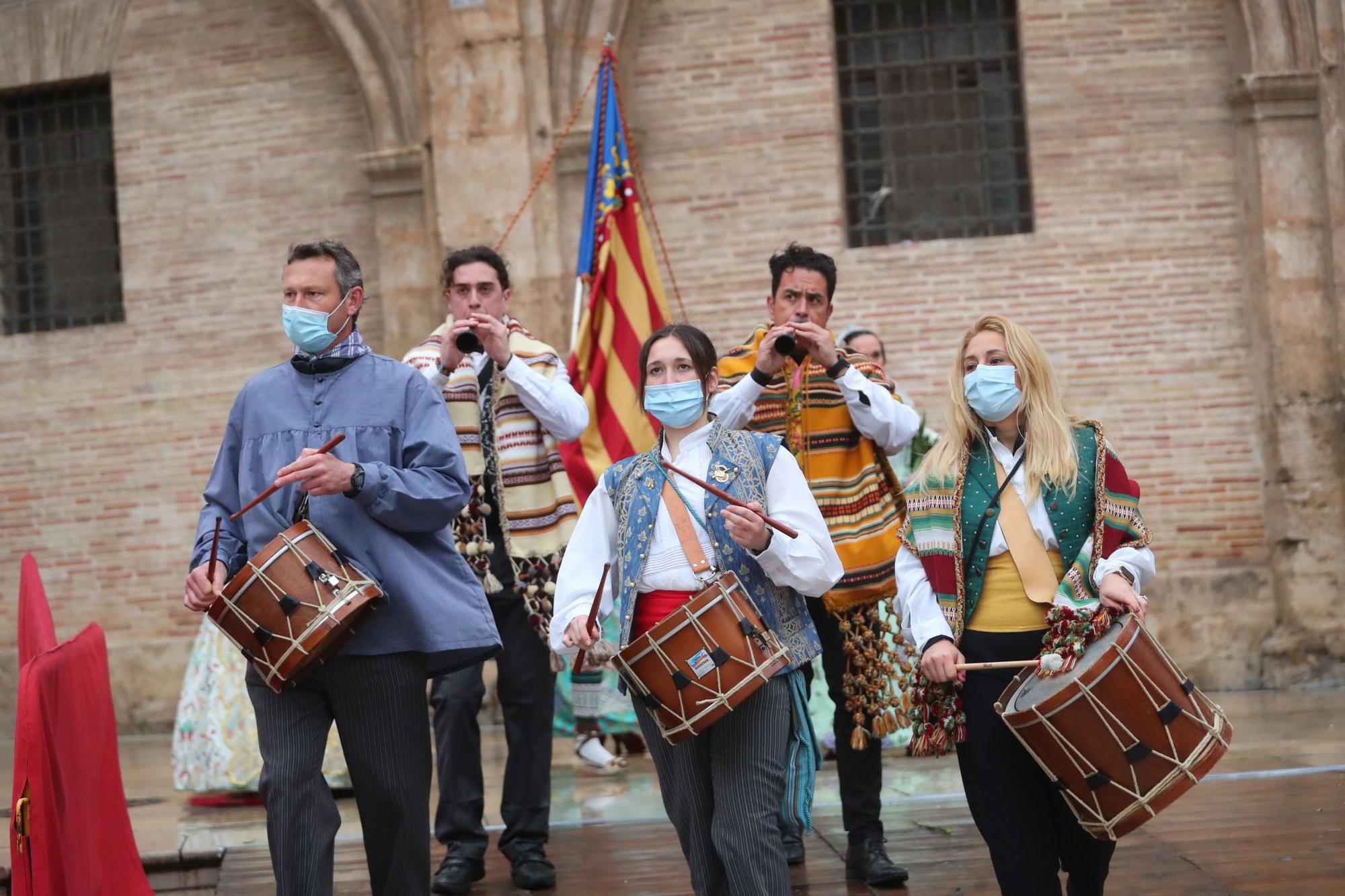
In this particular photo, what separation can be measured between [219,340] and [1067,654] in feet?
28.4

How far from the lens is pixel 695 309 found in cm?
1055

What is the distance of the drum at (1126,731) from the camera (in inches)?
143

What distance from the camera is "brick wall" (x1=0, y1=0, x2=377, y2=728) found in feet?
36.4

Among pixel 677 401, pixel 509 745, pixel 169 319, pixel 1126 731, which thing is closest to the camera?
pixel 1126 731

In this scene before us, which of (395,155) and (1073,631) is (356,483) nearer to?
(1073,631)

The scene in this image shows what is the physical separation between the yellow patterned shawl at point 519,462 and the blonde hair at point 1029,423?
1655 mm

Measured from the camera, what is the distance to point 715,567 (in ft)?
13.3

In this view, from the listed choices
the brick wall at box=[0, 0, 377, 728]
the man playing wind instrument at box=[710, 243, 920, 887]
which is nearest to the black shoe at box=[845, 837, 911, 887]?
the man playing wind instrument at box=[710, 243, 920, 887]

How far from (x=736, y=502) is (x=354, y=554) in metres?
1.01

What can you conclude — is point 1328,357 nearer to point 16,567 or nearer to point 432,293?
point 432,293

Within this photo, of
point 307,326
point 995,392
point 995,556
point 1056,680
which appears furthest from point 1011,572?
point 307,326

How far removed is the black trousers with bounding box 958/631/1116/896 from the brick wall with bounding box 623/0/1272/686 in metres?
6.46

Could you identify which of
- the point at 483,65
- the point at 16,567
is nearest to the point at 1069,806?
the point at 483,65

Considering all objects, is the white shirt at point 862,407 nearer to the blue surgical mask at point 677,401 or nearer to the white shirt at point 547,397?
the white shirt at point 547,397
